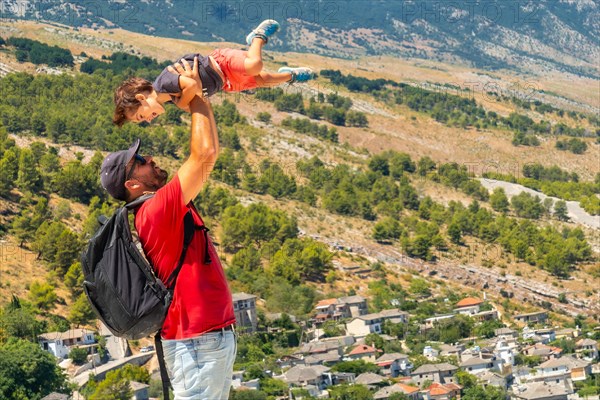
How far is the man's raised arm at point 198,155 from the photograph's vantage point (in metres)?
5.32

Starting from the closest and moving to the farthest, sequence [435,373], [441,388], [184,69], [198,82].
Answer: [198,82] → [184,69] → [441,388] → [435,373]

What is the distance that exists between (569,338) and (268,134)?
160ft

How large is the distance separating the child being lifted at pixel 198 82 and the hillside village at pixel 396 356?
156 feet

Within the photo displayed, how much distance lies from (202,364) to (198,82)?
4.18ft

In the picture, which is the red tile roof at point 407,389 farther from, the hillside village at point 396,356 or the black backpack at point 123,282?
the black backpack at point 123,282

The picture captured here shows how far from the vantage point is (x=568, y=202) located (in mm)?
122500

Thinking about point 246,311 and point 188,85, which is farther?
point 246,311

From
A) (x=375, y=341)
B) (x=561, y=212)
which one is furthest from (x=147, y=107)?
(x=561, y=212)

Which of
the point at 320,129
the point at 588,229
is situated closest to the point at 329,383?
the point at 588,229

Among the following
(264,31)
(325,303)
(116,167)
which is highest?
(264,31)

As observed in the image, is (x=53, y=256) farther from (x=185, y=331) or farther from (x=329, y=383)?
(x=185, y=331)

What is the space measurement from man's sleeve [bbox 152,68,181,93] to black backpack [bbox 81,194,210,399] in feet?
1.92

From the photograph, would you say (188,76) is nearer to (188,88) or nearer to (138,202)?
(188,88)

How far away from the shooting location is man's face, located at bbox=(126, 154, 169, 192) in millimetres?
5598
